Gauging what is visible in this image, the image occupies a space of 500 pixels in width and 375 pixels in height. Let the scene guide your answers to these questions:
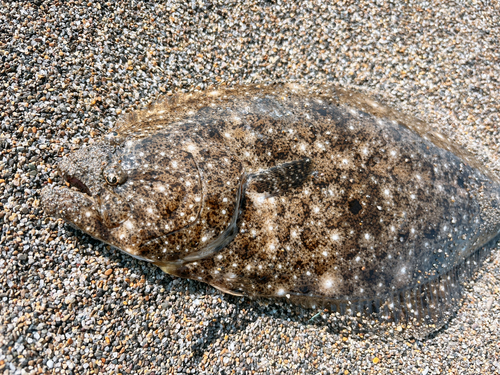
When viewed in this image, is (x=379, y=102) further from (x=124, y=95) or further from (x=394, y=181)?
(x=124, y=95)

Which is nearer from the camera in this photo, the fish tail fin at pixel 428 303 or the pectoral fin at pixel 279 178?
the pectoral fin at pixel 279 178

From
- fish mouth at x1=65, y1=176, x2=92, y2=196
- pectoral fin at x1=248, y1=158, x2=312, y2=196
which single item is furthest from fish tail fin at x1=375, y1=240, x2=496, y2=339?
fish mouth at x1=65, y1=176, x2=92, y2=196

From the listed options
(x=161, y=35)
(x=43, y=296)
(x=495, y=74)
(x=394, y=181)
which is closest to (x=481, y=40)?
(x=495, y=74)

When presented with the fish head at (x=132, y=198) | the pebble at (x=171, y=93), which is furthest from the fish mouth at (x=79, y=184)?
the pebble at (x=171, y=93)

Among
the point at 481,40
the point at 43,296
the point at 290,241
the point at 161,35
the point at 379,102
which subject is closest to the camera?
the point at 43,296

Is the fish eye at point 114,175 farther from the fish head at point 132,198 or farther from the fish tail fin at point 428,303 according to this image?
the fish tail fin at point 428,303

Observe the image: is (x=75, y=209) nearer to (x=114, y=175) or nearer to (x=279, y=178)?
(x=114, y=175)
